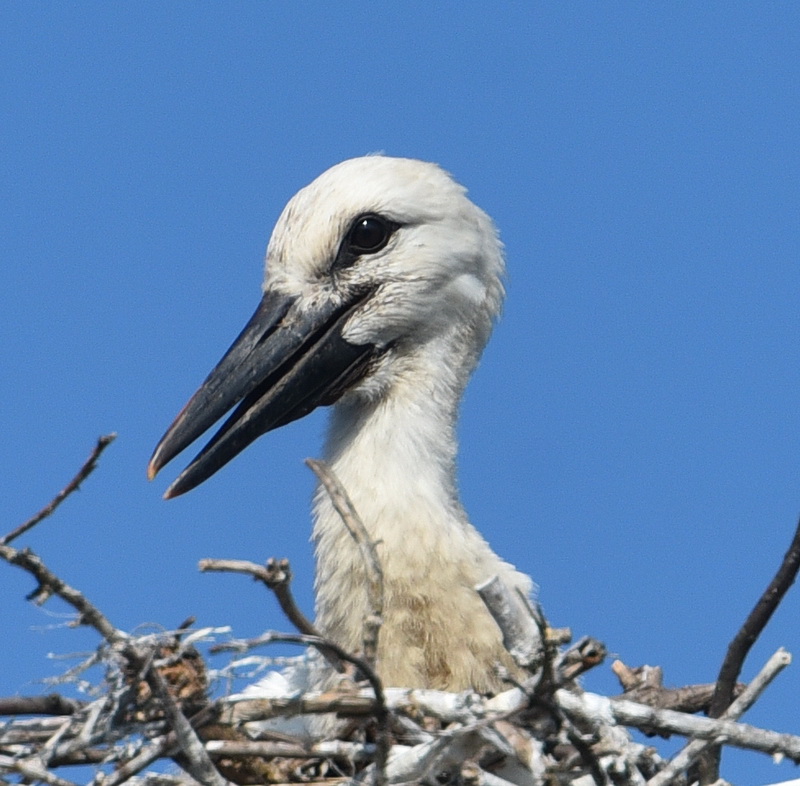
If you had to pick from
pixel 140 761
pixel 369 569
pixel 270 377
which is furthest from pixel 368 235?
pixel 140 761

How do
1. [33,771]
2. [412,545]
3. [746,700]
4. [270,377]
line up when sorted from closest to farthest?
1. [33,771]
2. [746,700]
3. [412,545]
4. [270,377]

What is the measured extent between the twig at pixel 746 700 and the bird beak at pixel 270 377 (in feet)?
4.88

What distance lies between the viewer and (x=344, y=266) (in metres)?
4.14

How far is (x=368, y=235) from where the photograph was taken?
13.6 feet

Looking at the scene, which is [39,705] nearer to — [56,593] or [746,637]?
[56,593]

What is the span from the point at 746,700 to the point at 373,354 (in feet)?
5.05

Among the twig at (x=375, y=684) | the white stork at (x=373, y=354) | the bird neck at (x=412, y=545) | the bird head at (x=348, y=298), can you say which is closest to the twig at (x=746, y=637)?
the twig at (x=375, y=684)

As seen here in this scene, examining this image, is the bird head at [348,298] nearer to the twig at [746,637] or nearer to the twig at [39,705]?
the twig at [39,705]

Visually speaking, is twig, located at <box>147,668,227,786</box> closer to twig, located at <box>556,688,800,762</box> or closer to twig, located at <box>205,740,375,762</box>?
twig, located at <box>205,740,375,762</box>


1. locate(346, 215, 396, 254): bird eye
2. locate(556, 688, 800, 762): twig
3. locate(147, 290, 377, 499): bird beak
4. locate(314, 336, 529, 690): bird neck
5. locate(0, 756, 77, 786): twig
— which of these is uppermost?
locate(346, 215, 396, 254): bird eye

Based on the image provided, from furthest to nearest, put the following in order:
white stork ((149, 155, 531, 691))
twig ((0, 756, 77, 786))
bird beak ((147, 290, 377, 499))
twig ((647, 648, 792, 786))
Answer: bird beak ((147, 290, 377, 499)) < white stork ((149, 155, 531, 691)) < twig ((647, 648, 792, 786)) < twig ((0, 756, 77, 786))

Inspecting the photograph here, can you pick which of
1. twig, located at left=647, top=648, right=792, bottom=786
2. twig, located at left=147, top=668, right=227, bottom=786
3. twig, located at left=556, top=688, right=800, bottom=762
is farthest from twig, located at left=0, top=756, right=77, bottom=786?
twig, located at left=647, top=648, right=792, bottom=786

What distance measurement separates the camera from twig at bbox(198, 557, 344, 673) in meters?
2.81

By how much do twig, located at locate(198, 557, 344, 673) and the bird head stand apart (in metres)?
1.06
